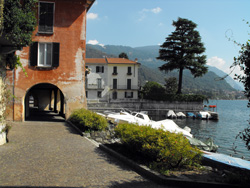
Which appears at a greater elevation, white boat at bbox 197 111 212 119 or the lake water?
white boat at bbox 197 111 212 119

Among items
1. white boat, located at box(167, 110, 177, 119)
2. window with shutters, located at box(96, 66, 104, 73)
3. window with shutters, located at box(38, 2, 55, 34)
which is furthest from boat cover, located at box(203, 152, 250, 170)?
window with shutters, located at box(96, 66, 104, 73)

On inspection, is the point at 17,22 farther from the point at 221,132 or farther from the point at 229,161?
the point at 221,132

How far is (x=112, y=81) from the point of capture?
6594 centimetres

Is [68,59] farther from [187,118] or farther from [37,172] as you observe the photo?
[187,118]

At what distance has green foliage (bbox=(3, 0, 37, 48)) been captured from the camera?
9508mm

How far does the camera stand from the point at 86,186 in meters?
5.84

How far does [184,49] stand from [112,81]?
73.4 ft

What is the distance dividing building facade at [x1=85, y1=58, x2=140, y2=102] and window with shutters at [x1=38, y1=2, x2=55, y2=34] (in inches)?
1843

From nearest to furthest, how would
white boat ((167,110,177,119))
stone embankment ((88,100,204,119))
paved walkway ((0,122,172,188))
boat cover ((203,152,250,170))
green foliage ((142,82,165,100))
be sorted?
paved walkway ((0,122,172,188)) → boat cover ((203,152,250,170)) → white boat ((167,110,177,119)) → stone embankment ((88,100,204,119)) → green foliage ((142,82,165,100))

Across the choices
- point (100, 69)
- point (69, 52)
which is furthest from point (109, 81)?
point (69, 52)

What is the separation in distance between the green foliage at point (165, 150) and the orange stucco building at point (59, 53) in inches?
457

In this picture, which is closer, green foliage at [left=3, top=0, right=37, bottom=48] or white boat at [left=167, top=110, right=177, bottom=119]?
green foliage at [left=3, top=0, right=37, bottom=48]

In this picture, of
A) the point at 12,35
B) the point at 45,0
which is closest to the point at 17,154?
the point at 12,35

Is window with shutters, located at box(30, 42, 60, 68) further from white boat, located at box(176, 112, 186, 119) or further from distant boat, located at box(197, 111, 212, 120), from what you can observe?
distant boat, located at box(197, 111, 212, 120)
